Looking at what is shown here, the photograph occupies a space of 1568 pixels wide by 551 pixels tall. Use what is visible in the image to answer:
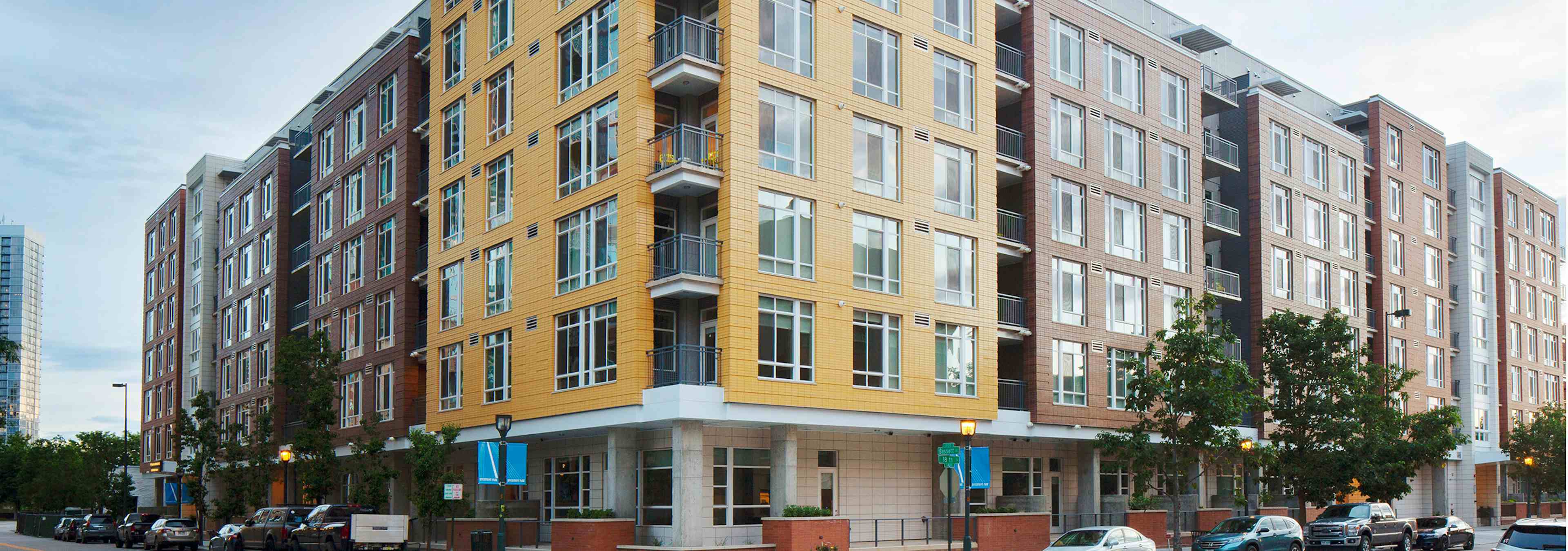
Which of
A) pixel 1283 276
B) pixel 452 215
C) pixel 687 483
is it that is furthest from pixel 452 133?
pixel 1283 276

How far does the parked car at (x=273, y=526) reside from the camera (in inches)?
1681

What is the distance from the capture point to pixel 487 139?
146 feet

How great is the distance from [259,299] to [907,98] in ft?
135

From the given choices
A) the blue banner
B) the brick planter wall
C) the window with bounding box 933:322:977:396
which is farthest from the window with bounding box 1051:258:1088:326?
the blue banner

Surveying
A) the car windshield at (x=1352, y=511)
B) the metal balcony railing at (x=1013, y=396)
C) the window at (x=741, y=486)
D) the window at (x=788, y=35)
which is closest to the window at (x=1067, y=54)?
the metal balcony railing at (x=1013, y=396)

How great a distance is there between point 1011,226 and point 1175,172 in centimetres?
951

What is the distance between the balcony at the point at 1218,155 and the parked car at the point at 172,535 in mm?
42352

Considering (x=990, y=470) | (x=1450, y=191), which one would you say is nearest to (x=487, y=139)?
(x=990, y=470)

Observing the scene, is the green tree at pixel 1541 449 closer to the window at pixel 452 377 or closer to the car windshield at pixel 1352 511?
the car windshield at pixel 1352 511

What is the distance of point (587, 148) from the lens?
3859cm

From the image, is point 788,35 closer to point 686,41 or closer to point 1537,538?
point 686,41

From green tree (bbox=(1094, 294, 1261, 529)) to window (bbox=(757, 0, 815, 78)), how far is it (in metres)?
13.4

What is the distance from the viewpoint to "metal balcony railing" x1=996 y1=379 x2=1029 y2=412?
44.2m

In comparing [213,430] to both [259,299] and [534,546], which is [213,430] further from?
[534,546]
